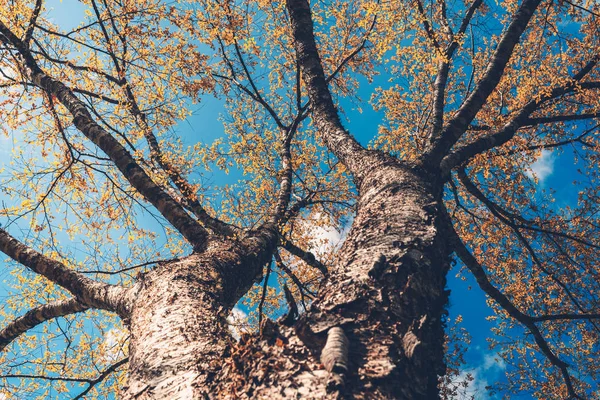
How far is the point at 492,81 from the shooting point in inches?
166

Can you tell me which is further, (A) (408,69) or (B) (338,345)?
(A) (408,69)

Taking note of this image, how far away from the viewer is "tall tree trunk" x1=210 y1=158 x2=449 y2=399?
1394 millimetres

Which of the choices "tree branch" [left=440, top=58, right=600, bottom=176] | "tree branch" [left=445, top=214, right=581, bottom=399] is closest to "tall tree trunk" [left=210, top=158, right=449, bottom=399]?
"tree branch" [left=440, top=58, right=600, bottom=176]

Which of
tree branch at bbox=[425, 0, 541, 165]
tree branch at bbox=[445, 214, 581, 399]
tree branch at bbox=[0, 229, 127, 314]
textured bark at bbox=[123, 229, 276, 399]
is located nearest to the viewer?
textured bark at bbox=[123, 229, 276, 399]

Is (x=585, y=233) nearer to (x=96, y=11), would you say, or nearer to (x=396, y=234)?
(x=396, y=234)

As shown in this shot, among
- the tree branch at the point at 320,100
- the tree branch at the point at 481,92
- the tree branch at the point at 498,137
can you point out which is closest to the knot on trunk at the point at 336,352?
the tree branch at the point at 320,100

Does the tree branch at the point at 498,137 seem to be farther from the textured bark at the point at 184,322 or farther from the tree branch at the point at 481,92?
the textured bark at the point at 184,322

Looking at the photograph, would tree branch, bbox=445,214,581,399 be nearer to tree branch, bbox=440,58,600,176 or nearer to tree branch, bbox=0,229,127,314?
tree branch, bbox=440,58,600,176

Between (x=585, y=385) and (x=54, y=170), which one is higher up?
(x=54, y=170)

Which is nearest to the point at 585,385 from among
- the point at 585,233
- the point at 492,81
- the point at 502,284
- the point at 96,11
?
the point at 502,284

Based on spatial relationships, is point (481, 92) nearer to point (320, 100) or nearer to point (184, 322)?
point (320, 100)

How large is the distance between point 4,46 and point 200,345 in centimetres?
463

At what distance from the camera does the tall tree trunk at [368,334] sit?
4.57 ft

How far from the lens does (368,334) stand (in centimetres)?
159
